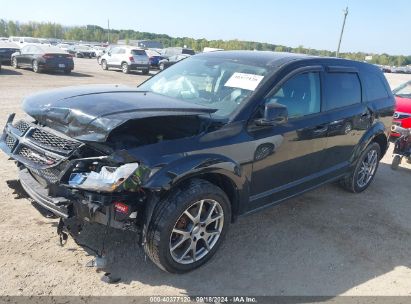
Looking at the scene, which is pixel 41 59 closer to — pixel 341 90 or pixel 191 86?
pixel 191 86

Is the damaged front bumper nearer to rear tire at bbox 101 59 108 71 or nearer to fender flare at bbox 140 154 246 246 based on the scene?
fender flare at bbox 140 154 246 246

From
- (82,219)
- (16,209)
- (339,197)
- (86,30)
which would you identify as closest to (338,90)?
(339,197)

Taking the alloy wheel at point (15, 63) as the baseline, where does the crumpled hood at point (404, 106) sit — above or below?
above

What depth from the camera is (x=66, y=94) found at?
3623mm

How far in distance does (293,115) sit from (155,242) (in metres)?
1.96

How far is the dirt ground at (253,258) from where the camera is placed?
10.7ft

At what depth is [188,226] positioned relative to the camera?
342cm

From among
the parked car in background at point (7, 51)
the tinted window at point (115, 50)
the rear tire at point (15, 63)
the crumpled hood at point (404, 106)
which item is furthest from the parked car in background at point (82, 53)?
the crumpled hood at point (404, 106)

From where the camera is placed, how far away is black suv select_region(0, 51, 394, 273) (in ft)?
9.82

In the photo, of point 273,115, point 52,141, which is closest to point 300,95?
point 273,115

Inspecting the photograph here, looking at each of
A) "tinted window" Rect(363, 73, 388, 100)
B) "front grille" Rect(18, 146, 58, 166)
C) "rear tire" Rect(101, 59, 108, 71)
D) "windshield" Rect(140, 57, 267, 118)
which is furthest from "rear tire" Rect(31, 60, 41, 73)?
"front grille" Rect(18, 146, 58, 166)

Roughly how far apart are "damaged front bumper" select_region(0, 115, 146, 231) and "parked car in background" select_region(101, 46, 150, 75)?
21.4m

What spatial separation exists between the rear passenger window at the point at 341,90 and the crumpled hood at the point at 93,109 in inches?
69.4

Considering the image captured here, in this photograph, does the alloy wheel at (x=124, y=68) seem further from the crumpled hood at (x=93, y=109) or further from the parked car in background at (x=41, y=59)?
the crumpled hood at (x=93, y=109)
